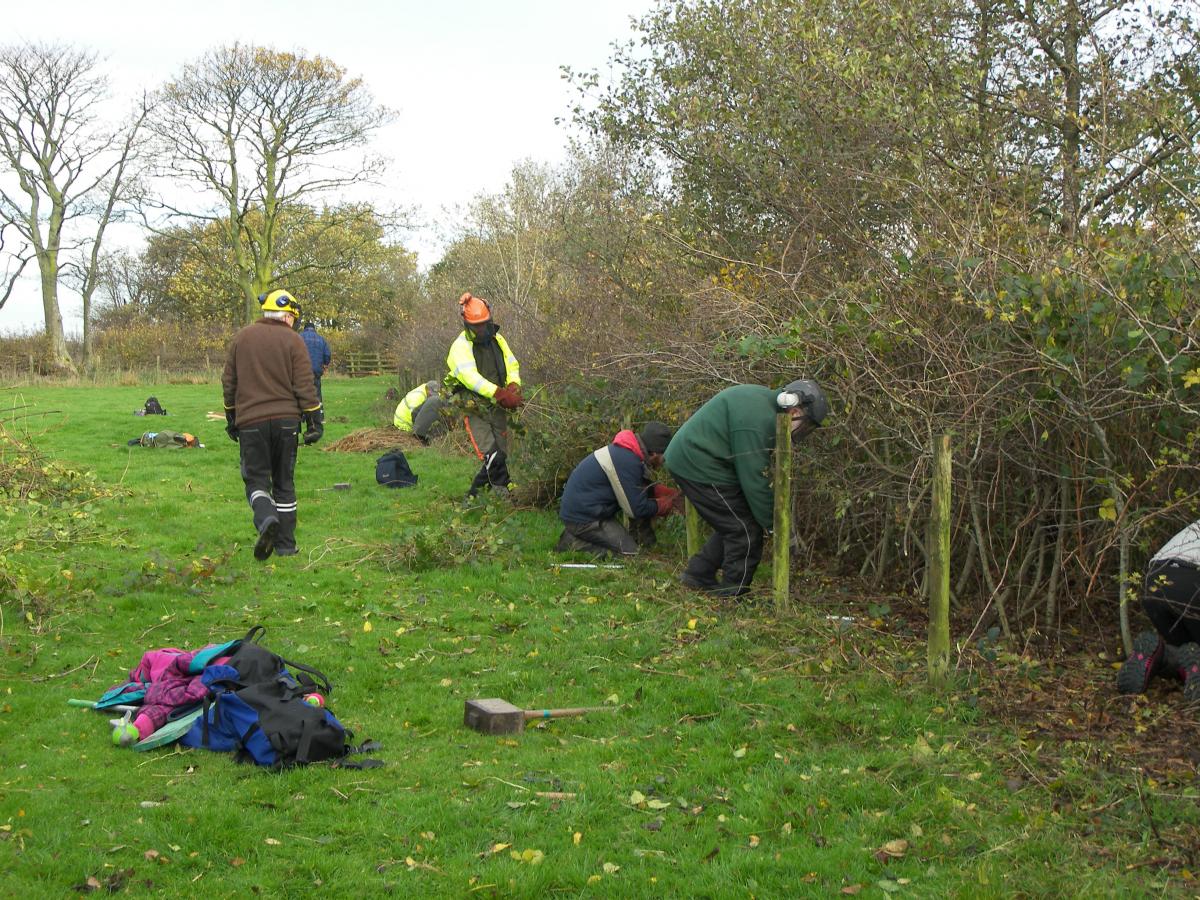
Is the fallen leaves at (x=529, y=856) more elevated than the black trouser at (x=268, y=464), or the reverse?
the black trouser at (x=268, y=464)

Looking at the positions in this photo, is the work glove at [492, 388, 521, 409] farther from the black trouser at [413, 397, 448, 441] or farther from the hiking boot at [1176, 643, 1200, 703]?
A: the hiking boot at [1176, 643, 1200, 703]

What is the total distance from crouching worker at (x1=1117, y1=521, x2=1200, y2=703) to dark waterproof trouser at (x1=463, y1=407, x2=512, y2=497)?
681 cm

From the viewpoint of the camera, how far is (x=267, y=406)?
8.72 m

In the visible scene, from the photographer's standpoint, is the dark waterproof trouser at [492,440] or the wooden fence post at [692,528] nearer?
the wooden fence post at [692,528]

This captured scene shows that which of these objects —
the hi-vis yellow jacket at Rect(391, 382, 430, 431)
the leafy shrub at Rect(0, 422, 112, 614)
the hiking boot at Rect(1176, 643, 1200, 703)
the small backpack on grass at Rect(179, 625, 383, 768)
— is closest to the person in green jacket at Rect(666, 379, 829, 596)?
the hiking boot at Rect(1176, 643, 1200, 703)

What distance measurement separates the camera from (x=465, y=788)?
185 inches

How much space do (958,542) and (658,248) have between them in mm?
5180

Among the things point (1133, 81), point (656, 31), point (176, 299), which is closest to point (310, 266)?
point (176, 299)

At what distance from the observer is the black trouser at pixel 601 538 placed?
9273mm

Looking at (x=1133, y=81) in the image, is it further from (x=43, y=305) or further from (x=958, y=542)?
(x=43, y=305)

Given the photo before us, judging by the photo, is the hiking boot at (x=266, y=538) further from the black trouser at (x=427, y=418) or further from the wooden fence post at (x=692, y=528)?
the black trouser at (x=427, y=418)

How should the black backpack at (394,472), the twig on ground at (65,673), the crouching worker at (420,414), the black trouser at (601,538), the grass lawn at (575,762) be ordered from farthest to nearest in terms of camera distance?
the crouching worker at (420,414) → the black backpack at (394,472) → the black trouser at (601,538) → the twig on ground at (65,673) → the grass lawn at (575,762)

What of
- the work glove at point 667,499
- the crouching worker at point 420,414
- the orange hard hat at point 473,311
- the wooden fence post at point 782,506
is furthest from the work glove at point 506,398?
the crouching worker at point 420,414

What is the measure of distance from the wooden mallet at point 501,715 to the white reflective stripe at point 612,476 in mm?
3625
